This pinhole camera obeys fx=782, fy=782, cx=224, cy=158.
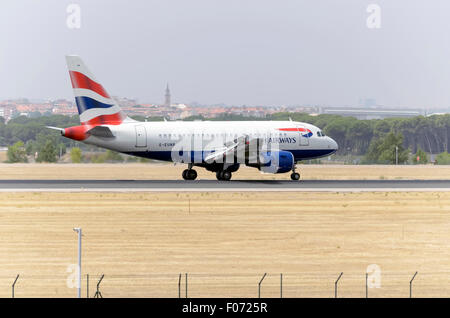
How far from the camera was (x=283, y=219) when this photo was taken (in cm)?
4678

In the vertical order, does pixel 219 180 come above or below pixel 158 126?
below

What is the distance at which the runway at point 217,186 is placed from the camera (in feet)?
202

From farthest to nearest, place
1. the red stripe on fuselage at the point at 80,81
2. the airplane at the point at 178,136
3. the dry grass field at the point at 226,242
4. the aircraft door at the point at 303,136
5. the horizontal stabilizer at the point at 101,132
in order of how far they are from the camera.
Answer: the aircraft door at the point at 303,136 → the red stripe on fuselage at the point at 80,81 → the airplane at the point at 178,136 → the horizontal stabilizer at the point at 101,132 → the dry grass field at the point at 226,242

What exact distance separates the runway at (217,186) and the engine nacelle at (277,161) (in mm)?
1420

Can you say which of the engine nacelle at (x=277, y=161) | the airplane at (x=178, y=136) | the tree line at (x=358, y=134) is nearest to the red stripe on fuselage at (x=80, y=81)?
the airplane at (x=178, y=136)

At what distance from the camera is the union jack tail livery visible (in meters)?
68.0

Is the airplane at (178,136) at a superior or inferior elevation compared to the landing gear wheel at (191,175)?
superior

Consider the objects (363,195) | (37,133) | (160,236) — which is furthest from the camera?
(37,133)

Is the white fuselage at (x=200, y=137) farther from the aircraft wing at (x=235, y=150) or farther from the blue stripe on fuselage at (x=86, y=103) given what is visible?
the blue stripe on fuselage at (x=86, y=103)

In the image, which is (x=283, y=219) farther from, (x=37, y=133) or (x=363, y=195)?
(x=37, y=133)

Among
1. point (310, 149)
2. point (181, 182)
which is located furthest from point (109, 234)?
point (310, 149)

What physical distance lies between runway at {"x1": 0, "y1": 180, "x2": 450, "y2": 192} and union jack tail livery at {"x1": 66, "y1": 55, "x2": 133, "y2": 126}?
557 centimetres
